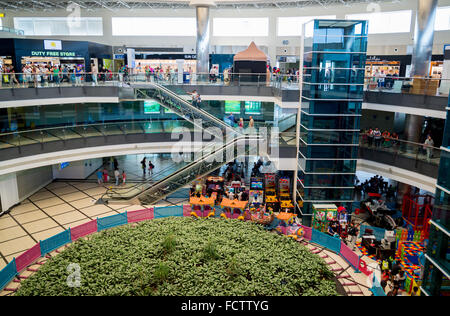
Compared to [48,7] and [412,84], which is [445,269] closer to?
[412,84]

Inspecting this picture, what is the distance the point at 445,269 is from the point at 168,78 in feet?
65.2

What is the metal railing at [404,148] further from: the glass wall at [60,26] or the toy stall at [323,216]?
the glass wall at [60,26]

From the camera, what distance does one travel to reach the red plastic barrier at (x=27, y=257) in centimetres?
1428

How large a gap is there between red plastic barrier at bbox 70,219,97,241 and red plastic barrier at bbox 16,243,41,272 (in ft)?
5.80

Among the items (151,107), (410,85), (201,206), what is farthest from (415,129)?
(151,107)

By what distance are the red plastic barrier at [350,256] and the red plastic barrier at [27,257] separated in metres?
13.3

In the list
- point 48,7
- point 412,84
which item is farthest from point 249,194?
point 48,7

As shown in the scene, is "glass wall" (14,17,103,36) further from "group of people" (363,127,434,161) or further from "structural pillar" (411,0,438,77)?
"structural pillar" (411,0,438,77)

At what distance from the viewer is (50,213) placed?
21312 mm

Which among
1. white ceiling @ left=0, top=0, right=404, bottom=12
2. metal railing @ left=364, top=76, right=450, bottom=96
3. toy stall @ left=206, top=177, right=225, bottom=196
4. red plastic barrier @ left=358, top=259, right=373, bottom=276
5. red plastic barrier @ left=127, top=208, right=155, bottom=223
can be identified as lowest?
red plastic barrier @ left=358, top=259, right=373, bottom=276

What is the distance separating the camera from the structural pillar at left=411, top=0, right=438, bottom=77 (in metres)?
20.7

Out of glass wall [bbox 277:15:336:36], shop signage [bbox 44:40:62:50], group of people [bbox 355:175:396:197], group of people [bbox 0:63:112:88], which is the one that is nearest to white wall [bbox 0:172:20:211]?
group of people [bbox 0:63:112:88]

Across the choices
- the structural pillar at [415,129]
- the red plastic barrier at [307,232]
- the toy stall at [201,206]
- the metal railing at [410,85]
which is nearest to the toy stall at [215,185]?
the toy stall at [201,206]

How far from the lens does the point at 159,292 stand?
12617 mm
